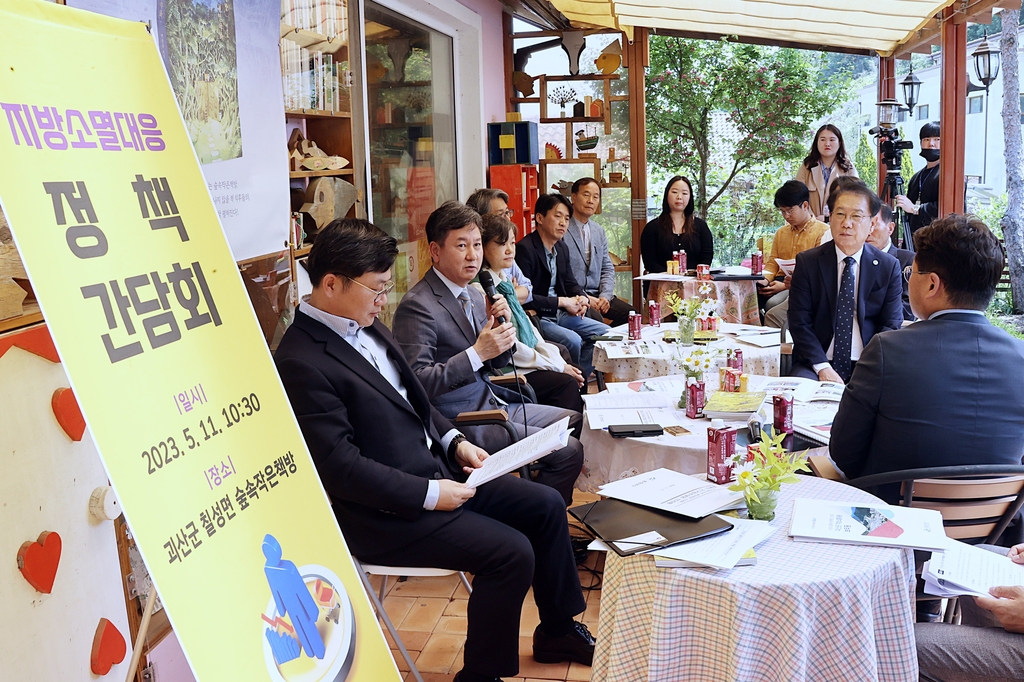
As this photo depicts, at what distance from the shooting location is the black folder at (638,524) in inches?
79.4

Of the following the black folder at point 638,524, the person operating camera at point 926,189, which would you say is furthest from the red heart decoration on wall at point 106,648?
the person operating camera at point 926,189

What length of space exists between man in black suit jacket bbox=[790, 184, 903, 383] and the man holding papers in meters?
2.08

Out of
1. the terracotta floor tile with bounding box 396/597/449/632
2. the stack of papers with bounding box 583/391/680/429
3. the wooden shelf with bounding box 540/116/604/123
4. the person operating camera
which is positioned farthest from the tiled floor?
the wooden shelf with bounding box 540/116/604/123

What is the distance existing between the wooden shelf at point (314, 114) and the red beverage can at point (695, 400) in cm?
196

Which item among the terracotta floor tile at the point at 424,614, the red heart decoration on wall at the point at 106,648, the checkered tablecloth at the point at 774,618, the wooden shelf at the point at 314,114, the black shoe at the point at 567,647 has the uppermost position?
the wooden shelf at the point at 314,114

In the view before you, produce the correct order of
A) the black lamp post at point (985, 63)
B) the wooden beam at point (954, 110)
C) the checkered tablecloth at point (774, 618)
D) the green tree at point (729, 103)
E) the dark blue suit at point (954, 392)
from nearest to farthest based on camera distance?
1. the checkered tablecloth at point (774, 618)
2. the dark blue suit at point (954, 392)
3. the black lamp post at point (985, 63)
4. the wooden beam at point (954, 110)
5. the green tree at point (729, 103)

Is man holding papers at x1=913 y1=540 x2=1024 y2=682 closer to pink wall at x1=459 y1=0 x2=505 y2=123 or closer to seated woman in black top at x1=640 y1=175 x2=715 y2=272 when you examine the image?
seated woman in black top at x1=640 y1=175 x2=715 y2=272

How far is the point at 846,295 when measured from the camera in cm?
408

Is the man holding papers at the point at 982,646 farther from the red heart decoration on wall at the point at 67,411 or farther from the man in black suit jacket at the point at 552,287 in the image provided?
the man in black suit jacket at the point at 552,287

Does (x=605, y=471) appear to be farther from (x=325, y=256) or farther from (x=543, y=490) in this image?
(x=325, y=256)

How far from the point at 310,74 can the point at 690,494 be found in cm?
252

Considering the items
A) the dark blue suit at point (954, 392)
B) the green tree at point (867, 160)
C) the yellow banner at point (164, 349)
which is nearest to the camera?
the yellow banner at point (164, 349)

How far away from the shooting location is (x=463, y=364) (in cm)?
336

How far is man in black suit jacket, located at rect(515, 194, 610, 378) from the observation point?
557cm
